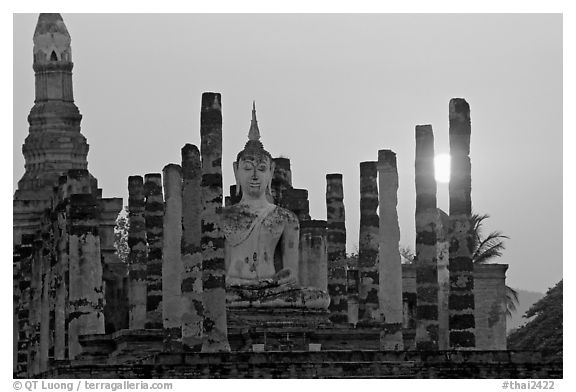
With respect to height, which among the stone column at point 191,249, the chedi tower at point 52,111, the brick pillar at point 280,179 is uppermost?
the chedi tower at point 52,111

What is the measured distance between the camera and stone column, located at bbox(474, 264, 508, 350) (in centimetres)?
5956

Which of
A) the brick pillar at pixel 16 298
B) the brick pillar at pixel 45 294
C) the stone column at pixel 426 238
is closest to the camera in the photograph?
the stone column at pixel 426 238

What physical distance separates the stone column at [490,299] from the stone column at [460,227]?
18.7 metres

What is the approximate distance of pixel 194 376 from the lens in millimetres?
35750

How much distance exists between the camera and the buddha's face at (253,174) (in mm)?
47250

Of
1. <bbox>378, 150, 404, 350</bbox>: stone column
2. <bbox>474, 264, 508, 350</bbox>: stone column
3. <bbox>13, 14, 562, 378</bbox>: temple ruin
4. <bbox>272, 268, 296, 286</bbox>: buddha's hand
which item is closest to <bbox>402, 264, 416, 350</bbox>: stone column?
<bbox>13, 14, 562, 378</bbox>: temple ruin

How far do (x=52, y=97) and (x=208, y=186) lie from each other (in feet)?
85.5

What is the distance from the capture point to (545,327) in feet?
214

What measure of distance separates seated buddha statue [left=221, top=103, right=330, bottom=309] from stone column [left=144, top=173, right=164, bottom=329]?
1278mm

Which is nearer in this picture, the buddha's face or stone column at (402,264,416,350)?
the buddha's face

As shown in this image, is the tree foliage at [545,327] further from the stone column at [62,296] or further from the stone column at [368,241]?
the stone column at [62,296]

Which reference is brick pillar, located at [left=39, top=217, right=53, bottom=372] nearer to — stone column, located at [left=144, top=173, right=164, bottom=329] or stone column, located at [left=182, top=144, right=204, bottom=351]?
stone column, located at [left=144, top=173, right=164, bottom=329]

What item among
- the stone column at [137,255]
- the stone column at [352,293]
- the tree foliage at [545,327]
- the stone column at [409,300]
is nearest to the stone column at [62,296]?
the stone column at [137,255]

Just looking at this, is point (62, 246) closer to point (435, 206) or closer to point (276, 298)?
point (276, 298)
